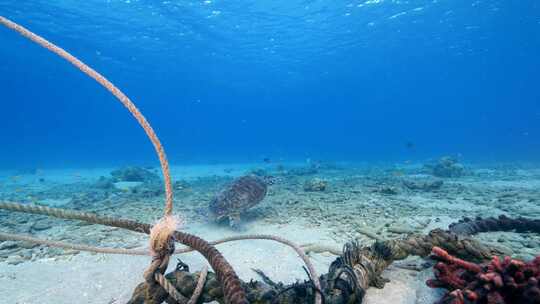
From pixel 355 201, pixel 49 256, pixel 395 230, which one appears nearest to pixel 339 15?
pixel 355 201

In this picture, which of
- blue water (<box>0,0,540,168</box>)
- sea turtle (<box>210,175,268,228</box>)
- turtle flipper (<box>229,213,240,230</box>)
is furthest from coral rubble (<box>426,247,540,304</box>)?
blue water (<box>0,0,540,168</box>)

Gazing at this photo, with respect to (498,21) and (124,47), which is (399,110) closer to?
(498,21)

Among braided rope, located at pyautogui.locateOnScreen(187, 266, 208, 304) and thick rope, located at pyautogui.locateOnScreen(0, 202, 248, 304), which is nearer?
thick rope, located at pyautogui.locateOnScreen(0, 202, 248, 304)

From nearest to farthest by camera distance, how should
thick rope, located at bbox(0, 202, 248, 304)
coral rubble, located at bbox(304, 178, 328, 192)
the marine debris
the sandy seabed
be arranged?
thick rope, located at bbox(0, 202, 248, 304), the marine debris, the sandy seabed, coral rubble, located at bbox(304, 178, 328, 192)

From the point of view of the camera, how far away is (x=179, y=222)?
1.76m

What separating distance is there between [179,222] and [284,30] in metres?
38.9

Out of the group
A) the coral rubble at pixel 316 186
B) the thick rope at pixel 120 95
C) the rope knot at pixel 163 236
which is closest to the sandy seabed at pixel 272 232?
the coral rubble at pixel 316 186

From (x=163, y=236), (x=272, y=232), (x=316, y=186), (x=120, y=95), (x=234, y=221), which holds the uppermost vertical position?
(x=120, y=95)

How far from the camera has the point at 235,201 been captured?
6.34m

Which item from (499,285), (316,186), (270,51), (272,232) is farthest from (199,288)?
(270,51)

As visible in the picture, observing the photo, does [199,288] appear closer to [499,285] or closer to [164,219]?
[164,219]

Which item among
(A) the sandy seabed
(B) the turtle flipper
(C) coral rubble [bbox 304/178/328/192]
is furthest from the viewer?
(C) coral rubble [bbox 304/178/328/192]

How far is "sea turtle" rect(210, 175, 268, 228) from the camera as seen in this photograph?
6.10 m

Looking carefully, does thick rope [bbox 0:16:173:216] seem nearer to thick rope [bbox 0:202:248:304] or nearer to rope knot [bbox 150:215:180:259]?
rope knot [bbox 150:215:180:259]
